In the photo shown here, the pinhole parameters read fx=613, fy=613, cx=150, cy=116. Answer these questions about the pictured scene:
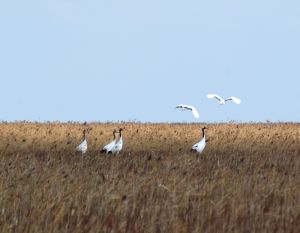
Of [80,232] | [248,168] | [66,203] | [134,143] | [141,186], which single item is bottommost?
[80,232]

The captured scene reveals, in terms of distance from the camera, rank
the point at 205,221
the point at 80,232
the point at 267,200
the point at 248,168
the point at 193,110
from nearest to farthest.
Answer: the point at 80,232, the point at 205,221, the point at 267,200, the point at 248,168, the point at 193,110

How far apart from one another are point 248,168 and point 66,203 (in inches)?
324

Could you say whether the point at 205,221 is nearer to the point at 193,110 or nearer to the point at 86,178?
the point at 86,178

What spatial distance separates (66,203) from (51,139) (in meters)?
20.2

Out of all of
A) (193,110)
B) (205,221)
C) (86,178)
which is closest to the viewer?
(205,221)

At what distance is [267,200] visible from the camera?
26.7ft

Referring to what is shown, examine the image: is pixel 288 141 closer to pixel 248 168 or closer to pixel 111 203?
pixel 248 168

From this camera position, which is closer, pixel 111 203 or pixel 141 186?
pixel 111 203

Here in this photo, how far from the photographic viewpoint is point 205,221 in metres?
6.66

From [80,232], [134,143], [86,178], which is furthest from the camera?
[134,143]

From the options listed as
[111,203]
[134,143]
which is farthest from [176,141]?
[111,203]

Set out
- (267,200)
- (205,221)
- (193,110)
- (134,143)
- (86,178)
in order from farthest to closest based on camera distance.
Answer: (134,143) < (193,110) < (86,178) < (267,200) < (205,221)

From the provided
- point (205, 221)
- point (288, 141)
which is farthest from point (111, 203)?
point (288, 141)

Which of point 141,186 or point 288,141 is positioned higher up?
point 288,141
